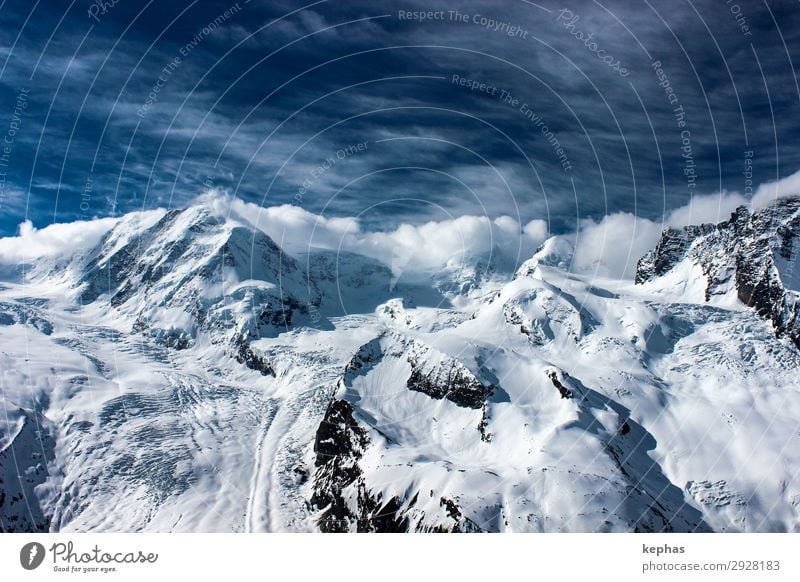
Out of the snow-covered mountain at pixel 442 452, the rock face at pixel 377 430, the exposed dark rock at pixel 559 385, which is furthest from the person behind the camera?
the exposed dark rock at pixel 559 385

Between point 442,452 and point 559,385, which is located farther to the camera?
point 559,385

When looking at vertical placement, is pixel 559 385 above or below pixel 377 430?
above

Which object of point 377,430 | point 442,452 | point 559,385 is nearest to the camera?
point 442,452
